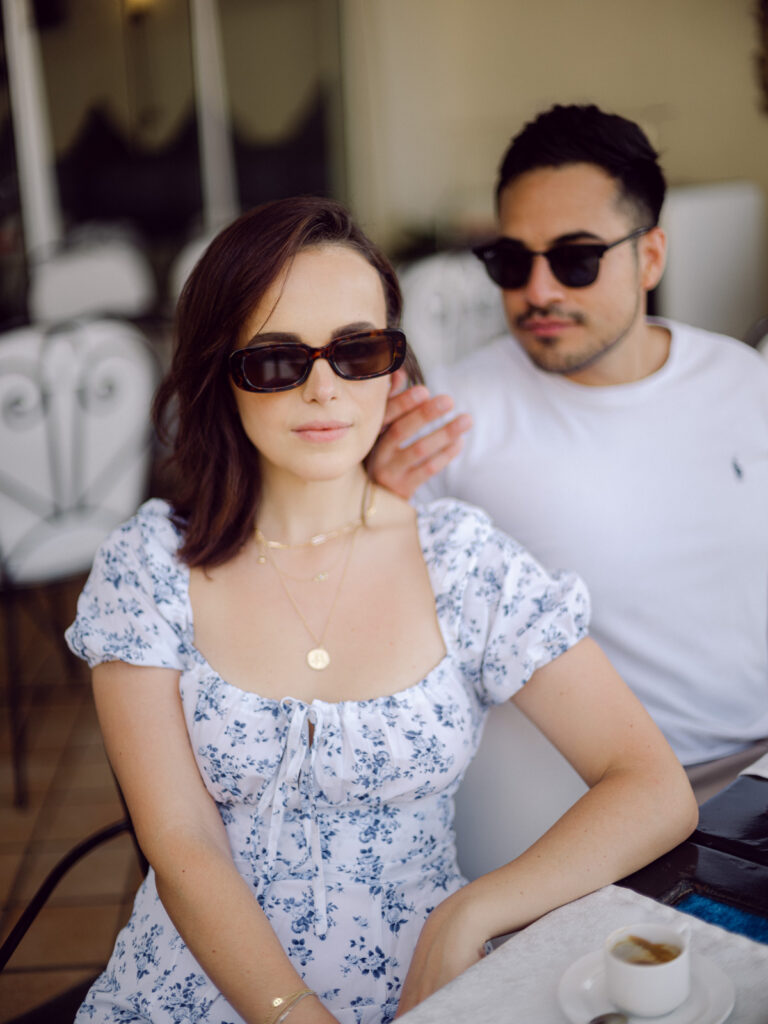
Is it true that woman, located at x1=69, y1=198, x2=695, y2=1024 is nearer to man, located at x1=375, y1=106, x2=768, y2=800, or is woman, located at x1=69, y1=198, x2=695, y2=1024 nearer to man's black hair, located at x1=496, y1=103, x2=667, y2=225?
man, located at x1=375, y1=106, x2=768, y2=800

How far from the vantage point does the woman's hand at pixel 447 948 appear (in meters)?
1.14

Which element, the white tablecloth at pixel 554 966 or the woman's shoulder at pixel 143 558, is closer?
the white tablecloth at pixel 554 966

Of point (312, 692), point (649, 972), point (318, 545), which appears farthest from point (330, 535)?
point (649, 972)

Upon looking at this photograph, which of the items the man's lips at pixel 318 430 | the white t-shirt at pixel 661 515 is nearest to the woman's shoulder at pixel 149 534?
the man's lips at pixel 318 430

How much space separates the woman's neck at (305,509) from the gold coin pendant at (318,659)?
194 mm

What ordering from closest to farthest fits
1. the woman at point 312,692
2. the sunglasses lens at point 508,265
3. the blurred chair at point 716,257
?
the woman at point 312,692 < the sunglasses lens at point 508,265 < the blurred chair at point 716,257

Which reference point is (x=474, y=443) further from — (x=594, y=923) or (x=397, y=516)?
(x=594, y=923)

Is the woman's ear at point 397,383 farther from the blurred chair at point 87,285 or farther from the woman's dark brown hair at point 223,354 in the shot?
the blurred chair at point 87,285

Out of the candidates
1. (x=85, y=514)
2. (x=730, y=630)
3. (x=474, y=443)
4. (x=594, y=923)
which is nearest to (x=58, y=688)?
(x=85, y=514)

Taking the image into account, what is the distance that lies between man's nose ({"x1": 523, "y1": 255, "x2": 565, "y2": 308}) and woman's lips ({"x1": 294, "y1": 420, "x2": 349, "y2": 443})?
0.60m

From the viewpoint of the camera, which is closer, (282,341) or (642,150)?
(282,341)

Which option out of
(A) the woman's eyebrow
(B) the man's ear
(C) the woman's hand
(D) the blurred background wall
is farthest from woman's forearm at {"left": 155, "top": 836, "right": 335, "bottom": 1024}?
(D) the blurred background wall

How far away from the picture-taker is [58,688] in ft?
11.4

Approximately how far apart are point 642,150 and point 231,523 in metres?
1.02
